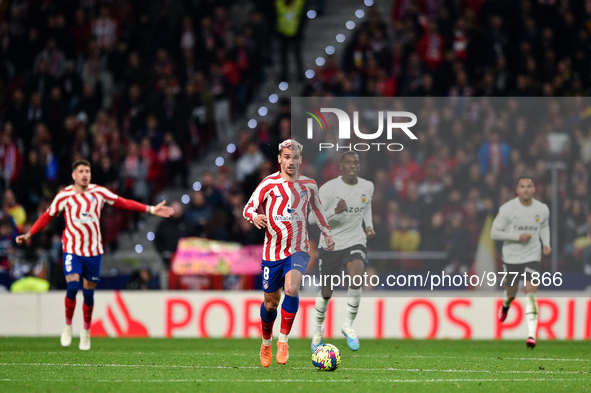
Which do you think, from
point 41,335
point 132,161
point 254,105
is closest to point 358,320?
point 41,335

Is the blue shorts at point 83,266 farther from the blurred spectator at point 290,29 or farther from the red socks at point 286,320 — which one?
the blurred spectator at point 290,29

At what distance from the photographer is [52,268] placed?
14242 mm

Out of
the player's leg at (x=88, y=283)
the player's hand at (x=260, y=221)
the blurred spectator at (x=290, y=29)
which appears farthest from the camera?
the blurred spectator at (x=290, y=29)

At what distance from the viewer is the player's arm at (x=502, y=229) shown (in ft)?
38.4

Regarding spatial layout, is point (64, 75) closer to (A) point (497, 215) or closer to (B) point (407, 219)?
(B) point (407, 219)

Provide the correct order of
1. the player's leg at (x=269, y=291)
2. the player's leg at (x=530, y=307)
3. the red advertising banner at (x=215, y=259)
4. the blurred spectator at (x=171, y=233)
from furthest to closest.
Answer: the blurred spectator at (x=171, y=233) < the red advertising banner at (x=215, y=259) < the player's leg at (x=530, y=307) < the player's leg at (x=269, y=291)

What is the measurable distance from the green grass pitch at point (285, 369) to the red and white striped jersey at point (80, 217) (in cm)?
122

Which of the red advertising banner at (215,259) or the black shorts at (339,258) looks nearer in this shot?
the black shorts at (339,258)

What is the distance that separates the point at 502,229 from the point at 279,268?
186 inches

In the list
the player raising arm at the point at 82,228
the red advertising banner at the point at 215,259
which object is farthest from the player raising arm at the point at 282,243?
the red advertising banner at the point at 215,259

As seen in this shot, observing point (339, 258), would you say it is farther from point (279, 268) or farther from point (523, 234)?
point (523, 234)

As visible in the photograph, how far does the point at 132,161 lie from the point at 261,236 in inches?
145

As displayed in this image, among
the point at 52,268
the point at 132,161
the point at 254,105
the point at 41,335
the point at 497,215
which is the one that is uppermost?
the point at 254,105

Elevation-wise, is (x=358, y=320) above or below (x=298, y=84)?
below
